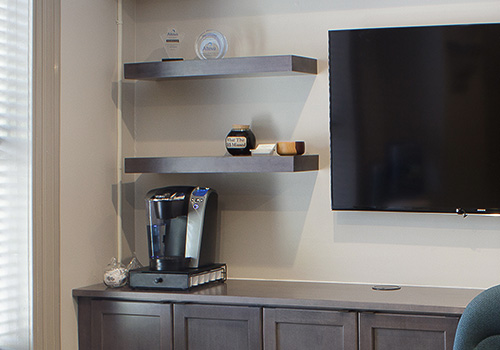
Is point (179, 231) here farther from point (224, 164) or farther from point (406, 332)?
point (406, 332)

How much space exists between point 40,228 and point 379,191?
57.6 inches

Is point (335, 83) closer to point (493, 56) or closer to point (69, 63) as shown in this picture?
point (493, 56)

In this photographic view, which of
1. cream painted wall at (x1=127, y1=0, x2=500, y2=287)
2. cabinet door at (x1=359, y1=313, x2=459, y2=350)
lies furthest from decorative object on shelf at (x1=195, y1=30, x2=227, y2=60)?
cabinet door at (x1=359, y1=313, x2=459, y2=350)

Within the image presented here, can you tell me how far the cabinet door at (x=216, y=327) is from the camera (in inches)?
112

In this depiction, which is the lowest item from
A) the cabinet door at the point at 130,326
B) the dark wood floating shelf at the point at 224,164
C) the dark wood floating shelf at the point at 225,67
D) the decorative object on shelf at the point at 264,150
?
the cabinet door at the point at 130,326

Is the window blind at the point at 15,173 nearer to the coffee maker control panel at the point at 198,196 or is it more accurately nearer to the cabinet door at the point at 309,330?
the coffee maker control panel at the point at 198,196

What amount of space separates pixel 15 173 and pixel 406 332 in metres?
1.67

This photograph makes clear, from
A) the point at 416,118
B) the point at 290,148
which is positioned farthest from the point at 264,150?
the point at 416,118

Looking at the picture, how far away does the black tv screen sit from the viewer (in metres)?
2.88

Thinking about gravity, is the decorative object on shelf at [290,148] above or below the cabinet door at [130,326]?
above

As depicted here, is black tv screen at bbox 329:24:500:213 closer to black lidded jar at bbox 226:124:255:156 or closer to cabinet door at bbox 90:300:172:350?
black lidded jar at bbox 226:124:255:156

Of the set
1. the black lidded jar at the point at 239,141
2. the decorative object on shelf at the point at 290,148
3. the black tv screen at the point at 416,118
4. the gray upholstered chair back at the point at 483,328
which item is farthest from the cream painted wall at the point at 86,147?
the gray upholstered chair back at the point at 483,328

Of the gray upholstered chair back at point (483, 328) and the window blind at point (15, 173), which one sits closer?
the gray upholstered chair back at point (483, 328)

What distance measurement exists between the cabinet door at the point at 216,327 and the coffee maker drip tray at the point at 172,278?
0.11 m
